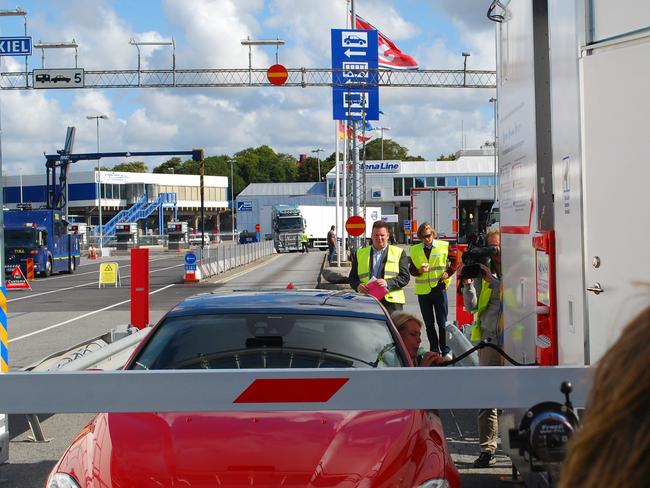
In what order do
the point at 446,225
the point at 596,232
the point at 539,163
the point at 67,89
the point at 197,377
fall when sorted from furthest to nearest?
the point at 446,225 → the point at 67,89 → the point at 539,163 → the point at 596,232 → the point at 197,377

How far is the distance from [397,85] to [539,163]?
26244 mm

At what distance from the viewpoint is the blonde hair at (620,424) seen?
3.21 ft

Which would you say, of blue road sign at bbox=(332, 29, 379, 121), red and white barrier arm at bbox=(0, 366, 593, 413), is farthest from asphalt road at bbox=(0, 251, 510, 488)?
blue road sign at bbox=(332, 29, 379, 121)

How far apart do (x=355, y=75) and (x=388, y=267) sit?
19.7 metres

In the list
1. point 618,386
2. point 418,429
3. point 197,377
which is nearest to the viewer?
point 618,386

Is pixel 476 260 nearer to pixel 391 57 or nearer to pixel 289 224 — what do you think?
pixel 391 57

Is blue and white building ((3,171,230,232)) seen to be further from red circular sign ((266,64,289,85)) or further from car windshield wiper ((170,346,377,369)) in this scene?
car windshield wiper ((170,346,377,369))

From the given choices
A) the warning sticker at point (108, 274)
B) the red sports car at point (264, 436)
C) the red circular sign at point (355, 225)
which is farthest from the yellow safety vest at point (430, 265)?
the warning sticker at point (108, 274)

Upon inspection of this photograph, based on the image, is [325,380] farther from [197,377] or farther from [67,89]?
[67,89]

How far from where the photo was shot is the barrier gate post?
14.9m

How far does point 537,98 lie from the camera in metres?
4.97

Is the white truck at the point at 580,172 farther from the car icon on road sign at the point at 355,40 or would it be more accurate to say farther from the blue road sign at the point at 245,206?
the blue road sign at the point at 245,206

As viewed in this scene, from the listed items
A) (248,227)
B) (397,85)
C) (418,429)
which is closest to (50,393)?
(418,429)

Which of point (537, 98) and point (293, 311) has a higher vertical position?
point (537, 98)
